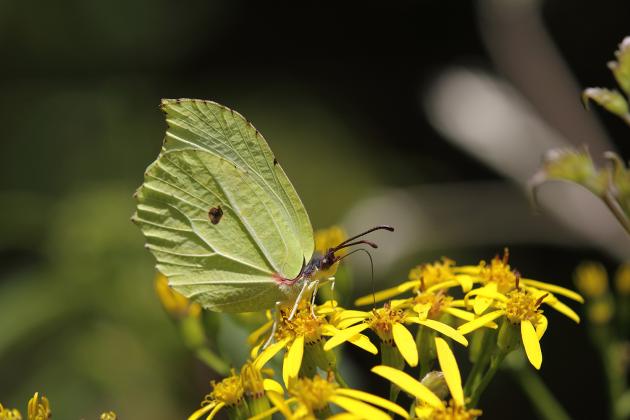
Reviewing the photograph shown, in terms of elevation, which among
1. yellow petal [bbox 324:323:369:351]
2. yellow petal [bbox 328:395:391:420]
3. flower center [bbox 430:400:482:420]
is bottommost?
flower center [bbox 430:400:482:420]

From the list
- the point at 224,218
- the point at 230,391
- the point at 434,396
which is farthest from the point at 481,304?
the point at 224,218

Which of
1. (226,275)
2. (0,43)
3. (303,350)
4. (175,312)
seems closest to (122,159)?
(0,43)

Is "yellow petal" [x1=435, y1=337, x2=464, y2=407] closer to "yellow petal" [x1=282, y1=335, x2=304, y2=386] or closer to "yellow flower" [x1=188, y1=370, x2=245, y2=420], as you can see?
"yellow petal" [x1=282, y1=335, x2=304, y2=386]

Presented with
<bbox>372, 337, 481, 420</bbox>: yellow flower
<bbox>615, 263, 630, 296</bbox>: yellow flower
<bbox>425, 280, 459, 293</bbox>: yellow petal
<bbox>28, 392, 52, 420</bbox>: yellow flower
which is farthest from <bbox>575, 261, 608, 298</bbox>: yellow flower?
<bbox>28, 392, 52, 420</bbox>: yellow flower

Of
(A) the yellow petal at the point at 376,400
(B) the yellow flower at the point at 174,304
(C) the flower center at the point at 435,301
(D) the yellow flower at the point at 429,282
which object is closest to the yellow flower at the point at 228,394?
(A) the yellow petal at the point at 376,400

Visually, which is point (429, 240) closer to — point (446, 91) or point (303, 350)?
point (446, 91)

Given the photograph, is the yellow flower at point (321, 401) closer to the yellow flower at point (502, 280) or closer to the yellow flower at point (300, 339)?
the yellow flower at point (300, 339)
